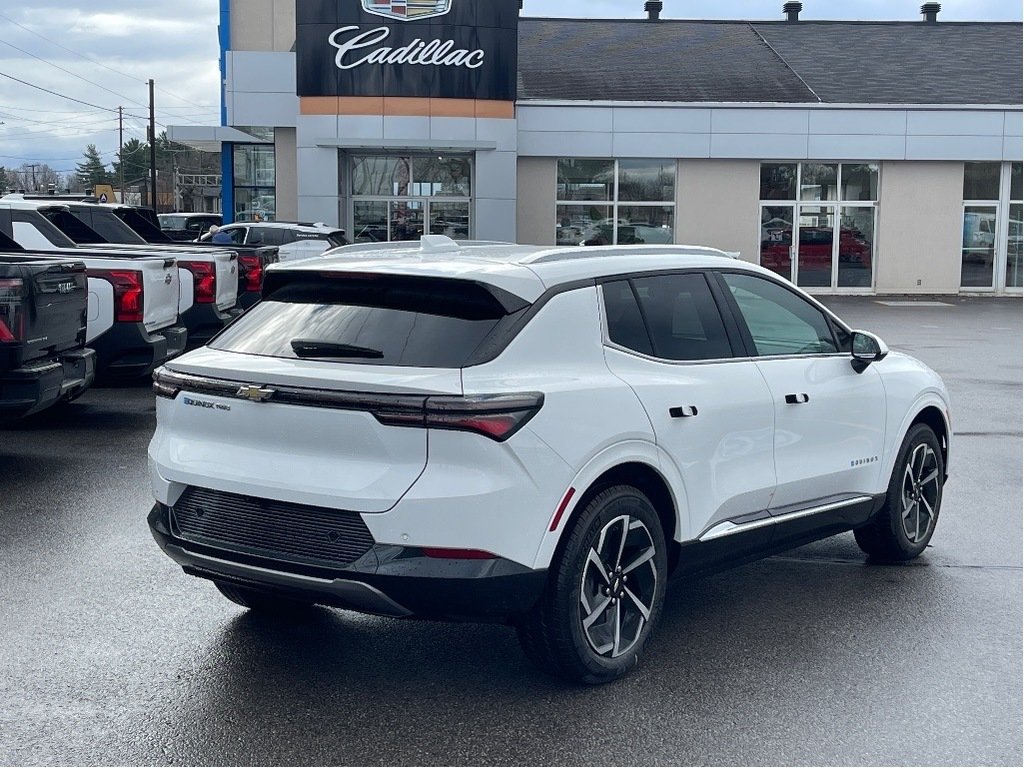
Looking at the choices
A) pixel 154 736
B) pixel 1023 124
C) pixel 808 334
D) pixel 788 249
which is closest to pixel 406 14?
pixel 788 249

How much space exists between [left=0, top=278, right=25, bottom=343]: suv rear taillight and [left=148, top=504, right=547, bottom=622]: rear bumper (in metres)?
4.84

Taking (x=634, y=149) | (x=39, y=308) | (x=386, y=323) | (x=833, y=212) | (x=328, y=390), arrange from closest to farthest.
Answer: (x=328, y=390) → (x=386, y=323) → (x=39, y=308) → (x=634, y=149) → (x=833, y=212)

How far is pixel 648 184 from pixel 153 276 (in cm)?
2164

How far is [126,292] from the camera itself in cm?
1147

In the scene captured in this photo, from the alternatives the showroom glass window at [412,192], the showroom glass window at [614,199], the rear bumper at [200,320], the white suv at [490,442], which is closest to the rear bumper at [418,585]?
the white suv at [490,442]

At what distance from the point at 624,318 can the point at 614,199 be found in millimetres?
27054

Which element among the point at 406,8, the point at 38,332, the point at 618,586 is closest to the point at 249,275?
the point at 38,332

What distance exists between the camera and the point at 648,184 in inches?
1257

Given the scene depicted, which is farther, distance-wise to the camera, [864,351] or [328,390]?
[864,351]

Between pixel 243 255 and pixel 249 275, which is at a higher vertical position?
pixel 243 255

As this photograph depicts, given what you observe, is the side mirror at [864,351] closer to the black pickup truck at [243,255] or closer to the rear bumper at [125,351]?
the rear bumper at [125,351]

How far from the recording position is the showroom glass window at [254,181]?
3747 cm

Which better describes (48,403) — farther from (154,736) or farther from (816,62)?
(816,62)

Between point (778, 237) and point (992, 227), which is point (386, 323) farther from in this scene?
point (992, 227)
